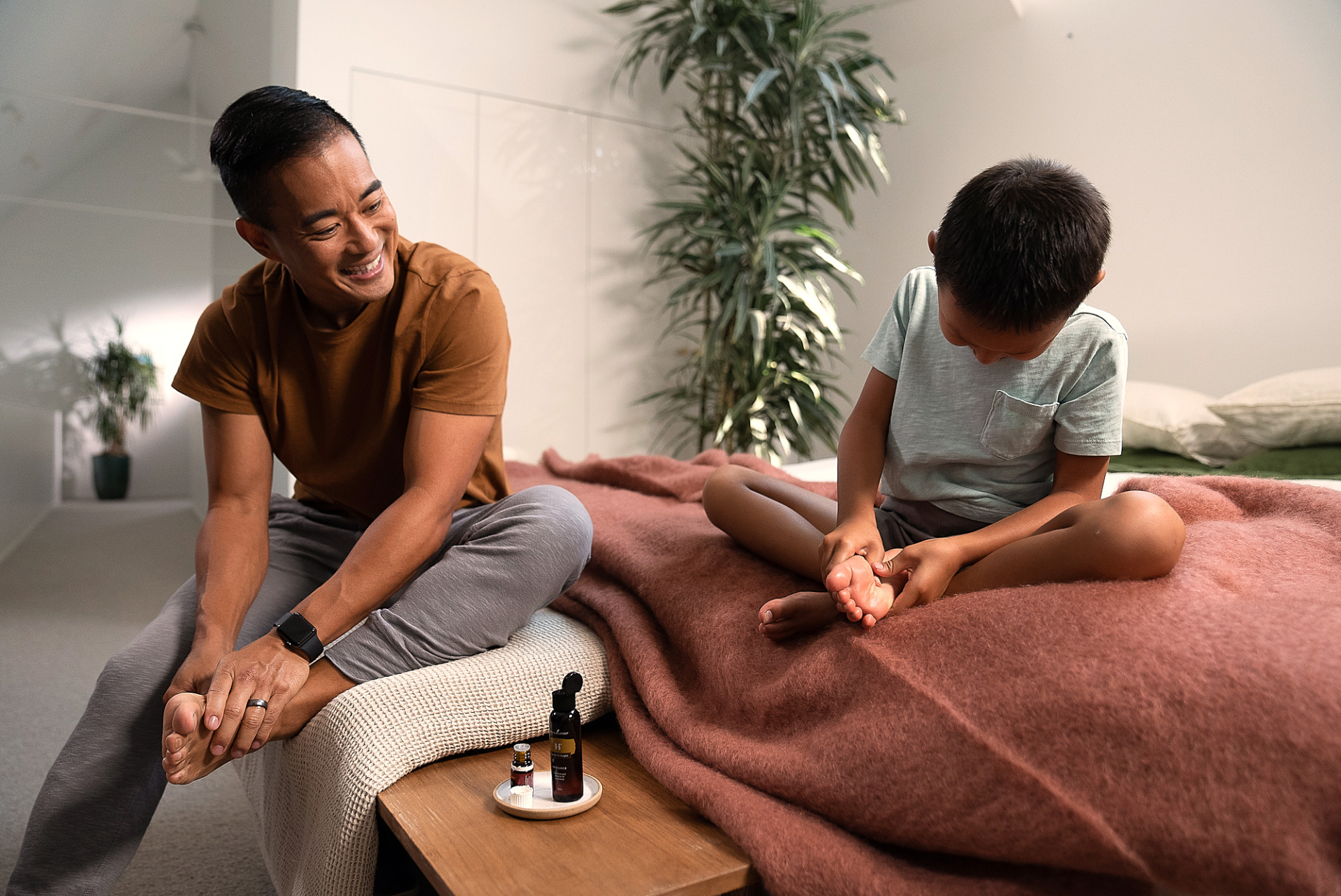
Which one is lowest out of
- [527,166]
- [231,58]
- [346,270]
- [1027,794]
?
[1027,794]

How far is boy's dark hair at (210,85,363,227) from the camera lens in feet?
3.67

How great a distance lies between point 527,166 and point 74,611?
2230 mm

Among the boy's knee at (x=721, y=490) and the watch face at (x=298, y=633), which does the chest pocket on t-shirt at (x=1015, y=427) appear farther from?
the watch face at (x=298, y=633)

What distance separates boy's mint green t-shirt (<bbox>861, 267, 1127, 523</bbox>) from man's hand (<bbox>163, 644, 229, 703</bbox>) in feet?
3.02

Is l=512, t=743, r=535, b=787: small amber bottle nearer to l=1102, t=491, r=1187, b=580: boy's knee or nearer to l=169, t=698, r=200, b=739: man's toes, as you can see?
l=169, t=698, r=200, b=739: man's toes

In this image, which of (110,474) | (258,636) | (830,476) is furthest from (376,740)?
(110,474)

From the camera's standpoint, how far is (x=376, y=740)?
3.19 ft

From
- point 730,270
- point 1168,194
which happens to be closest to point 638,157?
point 730,270

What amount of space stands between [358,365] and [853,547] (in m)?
0.77

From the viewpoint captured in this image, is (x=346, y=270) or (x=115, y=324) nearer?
(x=346, y=270)

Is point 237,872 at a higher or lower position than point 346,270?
lower

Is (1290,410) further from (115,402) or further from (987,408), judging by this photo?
(115,402)

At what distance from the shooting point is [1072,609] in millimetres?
843

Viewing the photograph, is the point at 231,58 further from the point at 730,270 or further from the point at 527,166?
the point at 730,270
